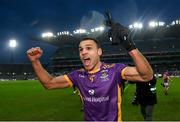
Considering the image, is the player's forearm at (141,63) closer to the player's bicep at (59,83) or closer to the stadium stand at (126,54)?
the player's bicep at (59,83)

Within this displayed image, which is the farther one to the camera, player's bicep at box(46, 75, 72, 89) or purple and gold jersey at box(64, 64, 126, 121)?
player's bicep at box(46, 75, 72, 89)

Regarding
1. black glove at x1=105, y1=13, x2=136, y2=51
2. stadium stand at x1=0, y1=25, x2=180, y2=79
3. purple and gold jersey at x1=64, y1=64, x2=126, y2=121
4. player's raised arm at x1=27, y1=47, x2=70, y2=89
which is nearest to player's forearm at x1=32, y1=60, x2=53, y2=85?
player's raised arm at x1=27, y1=47, x2=70, y2=89

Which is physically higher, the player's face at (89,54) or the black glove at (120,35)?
the black glove at (120,35)

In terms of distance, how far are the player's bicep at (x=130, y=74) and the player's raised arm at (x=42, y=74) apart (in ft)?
3.42

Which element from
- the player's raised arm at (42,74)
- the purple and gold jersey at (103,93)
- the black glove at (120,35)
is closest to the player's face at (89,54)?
the purple and gold jersey at (103,93)

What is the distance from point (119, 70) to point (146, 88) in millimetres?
7887

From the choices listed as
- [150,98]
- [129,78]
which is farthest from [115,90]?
[150,98]

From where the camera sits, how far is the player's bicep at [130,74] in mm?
4875

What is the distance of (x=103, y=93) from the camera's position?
16.2 ft

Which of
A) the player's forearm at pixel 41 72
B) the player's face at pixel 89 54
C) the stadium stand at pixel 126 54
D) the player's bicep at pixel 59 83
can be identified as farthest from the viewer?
the stadium stand at pixel 126 54

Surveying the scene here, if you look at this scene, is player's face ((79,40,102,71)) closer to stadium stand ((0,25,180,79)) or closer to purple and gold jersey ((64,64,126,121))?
purple and gold jersey ((64,64,126,121))

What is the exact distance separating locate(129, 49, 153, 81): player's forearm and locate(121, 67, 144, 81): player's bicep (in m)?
0.19

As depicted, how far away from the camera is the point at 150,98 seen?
41.2 ft

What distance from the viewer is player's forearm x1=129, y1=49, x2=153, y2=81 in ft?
14.9
